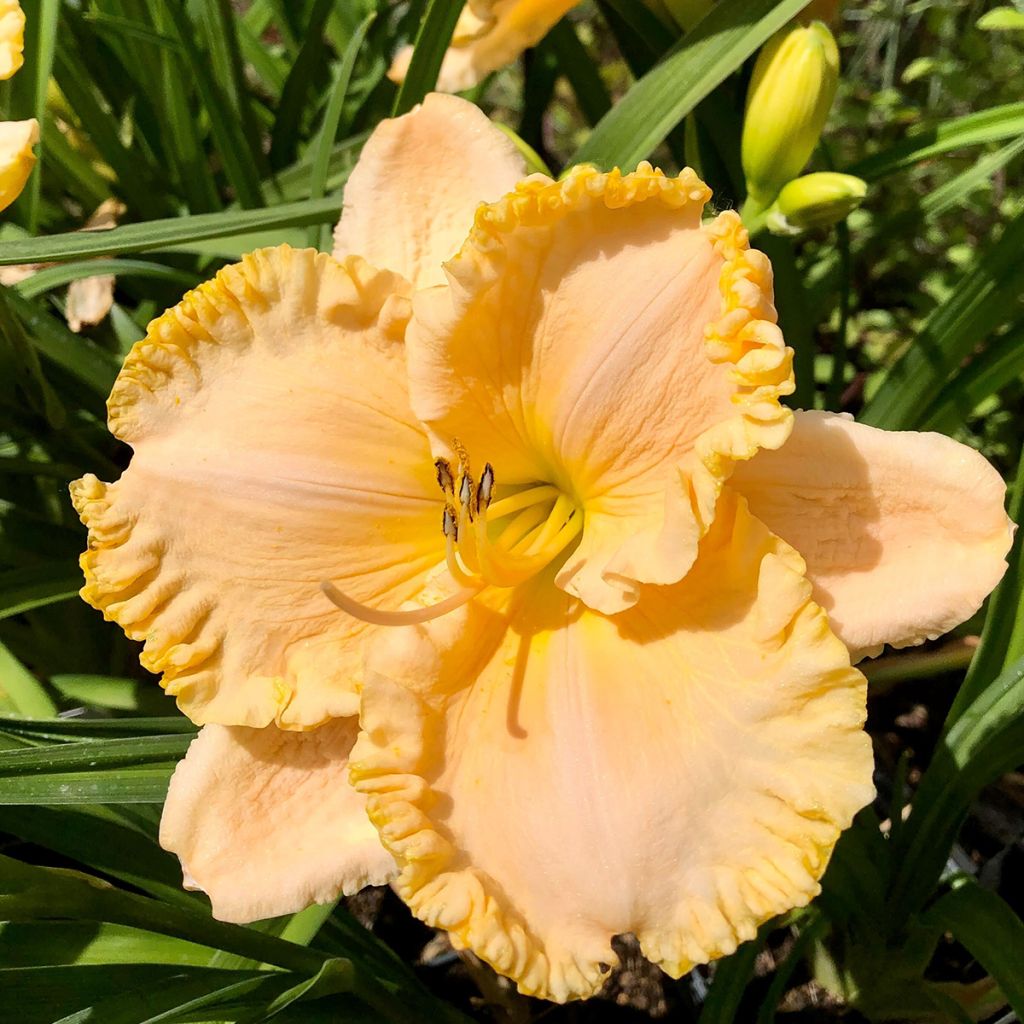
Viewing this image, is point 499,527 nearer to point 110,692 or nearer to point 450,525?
point 450,525

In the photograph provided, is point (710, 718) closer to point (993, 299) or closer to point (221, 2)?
point (993, 299)

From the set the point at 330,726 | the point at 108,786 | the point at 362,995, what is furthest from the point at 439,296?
the point at 362,995

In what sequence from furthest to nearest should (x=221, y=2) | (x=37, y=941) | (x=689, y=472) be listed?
(x=221, y=2)
(x=37, y=941)
(x=689, y=472)

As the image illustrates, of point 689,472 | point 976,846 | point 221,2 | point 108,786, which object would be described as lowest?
point 976,846

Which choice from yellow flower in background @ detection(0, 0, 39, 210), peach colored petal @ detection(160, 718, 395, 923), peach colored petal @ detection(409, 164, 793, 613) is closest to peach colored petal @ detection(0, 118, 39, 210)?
yellow flower in background @ detection(0, 0, 39, 210)

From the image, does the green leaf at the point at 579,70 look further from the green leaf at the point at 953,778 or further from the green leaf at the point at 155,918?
the green leaf at the point at 155,918

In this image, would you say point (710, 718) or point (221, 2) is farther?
point (221, 2)

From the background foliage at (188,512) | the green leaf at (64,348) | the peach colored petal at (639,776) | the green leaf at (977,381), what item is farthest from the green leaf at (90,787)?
the green leaf at (977,381)
